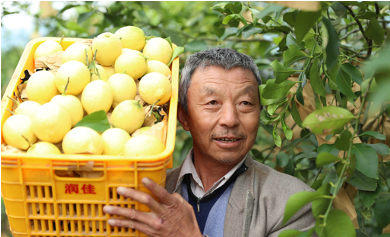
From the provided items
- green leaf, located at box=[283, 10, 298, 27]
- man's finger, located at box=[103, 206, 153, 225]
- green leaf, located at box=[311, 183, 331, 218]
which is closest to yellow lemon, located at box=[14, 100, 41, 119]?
man's finger, located at box=[103, 206, 153, 225]

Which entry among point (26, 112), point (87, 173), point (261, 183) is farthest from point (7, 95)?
point (261, 183)

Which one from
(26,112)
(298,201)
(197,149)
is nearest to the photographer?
(298,201)

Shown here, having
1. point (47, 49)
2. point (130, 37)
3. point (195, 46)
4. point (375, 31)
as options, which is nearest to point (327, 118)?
point (375, 31)

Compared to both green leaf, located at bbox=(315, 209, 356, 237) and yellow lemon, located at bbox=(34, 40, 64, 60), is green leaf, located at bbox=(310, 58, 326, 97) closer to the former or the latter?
green leaf, located at bbox=(315, 209, 356, 237)

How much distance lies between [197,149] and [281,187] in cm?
Answer: 48

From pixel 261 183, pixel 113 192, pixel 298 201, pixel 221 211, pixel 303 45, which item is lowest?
→ pixel 221 211

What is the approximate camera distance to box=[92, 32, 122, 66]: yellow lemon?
1.35m

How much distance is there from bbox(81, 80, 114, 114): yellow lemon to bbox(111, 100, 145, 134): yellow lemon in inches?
2.0

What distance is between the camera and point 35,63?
1400 mm

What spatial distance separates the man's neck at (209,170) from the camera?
167 centimetres

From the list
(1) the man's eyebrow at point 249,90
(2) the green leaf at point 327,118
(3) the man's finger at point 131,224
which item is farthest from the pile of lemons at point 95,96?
(2) the green leaf at point 327,118

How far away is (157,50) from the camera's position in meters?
1.48

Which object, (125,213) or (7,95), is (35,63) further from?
(125,213)

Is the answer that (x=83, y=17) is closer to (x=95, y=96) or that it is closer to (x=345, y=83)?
(x=95, y=96)
